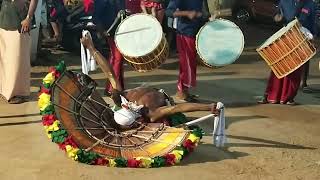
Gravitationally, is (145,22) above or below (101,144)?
above

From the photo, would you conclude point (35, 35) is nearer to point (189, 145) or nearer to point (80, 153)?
point (80, 153)

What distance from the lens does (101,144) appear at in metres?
5.21

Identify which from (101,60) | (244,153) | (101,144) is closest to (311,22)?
(244,153)

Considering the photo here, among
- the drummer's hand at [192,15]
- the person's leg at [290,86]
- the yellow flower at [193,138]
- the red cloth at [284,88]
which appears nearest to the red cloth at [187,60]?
the drummer's hand at [192,15]

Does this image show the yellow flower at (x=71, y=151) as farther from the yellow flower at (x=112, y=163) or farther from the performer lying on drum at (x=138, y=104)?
the performer lying on drum at (x=138, y=104)

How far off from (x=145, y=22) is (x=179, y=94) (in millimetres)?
1261

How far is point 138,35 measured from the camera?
6.91 meters

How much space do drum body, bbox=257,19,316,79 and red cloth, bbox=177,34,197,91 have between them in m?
0.91

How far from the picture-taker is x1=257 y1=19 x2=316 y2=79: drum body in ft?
23.0

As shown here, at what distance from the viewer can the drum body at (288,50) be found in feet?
23.0

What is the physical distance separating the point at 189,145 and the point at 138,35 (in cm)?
214

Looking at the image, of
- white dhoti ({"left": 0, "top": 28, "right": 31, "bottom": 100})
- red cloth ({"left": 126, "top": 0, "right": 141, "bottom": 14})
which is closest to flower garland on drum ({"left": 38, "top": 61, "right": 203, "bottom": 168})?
white dhoti ({"left": 0, "top": 28, "right": 31, "bottom": 100})

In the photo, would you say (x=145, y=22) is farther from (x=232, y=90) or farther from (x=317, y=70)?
(x=317, y=70)

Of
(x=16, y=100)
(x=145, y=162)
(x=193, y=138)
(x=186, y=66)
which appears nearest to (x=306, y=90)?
(x=186, y=66)
